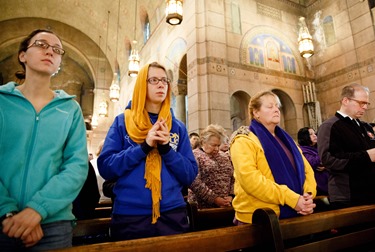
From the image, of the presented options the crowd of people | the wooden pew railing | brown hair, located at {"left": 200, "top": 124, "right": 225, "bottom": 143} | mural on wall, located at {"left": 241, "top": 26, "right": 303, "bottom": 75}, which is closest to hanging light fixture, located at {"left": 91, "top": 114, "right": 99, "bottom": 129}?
mural on wall, located at {"left": 241, "top": 26, "right": 303, "bottom": 75}

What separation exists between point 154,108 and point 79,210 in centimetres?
137

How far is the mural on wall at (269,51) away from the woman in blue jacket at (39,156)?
851cm

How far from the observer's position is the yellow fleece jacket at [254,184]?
195cm

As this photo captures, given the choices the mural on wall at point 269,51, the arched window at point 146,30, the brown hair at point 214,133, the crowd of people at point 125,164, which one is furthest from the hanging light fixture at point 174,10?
the arched window at point 146,30

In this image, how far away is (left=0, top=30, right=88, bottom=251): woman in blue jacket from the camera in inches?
49.8

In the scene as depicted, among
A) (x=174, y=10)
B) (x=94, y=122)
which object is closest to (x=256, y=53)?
(x=174, y=10)

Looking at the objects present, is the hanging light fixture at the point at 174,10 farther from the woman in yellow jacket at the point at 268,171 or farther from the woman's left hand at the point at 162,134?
the woman's left hand at the point at 162,134

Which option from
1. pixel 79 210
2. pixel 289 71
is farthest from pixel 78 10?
pixel 79 210

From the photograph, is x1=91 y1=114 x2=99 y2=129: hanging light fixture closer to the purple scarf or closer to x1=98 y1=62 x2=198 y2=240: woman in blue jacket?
x1=98 y1=62 x2=198 y2=240: woman in blue jacket

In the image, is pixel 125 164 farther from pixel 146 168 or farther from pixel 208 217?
pixel 208 217

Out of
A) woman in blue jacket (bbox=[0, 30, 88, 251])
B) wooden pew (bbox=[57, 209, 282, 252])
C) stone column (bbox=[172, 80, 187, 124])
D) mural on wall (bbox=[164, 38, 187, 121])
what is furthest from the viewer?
stone column (bbox=[172, 80, 187, 124])

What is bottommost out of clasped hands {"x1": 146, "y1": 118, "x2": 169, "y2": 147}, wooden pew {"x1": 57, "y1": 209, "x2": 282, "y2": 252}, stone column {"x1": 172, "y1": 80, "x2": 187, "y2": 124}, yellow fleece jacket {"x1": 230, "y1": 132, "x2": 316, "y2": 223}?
wooden pew {"x1": 57, "y1": 209, "x2": 282, "y2": 252}

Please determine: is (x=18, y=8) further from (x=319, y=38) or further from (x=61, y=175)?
(x=61, y=175)

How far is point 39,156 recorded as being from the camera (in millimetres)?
1439
